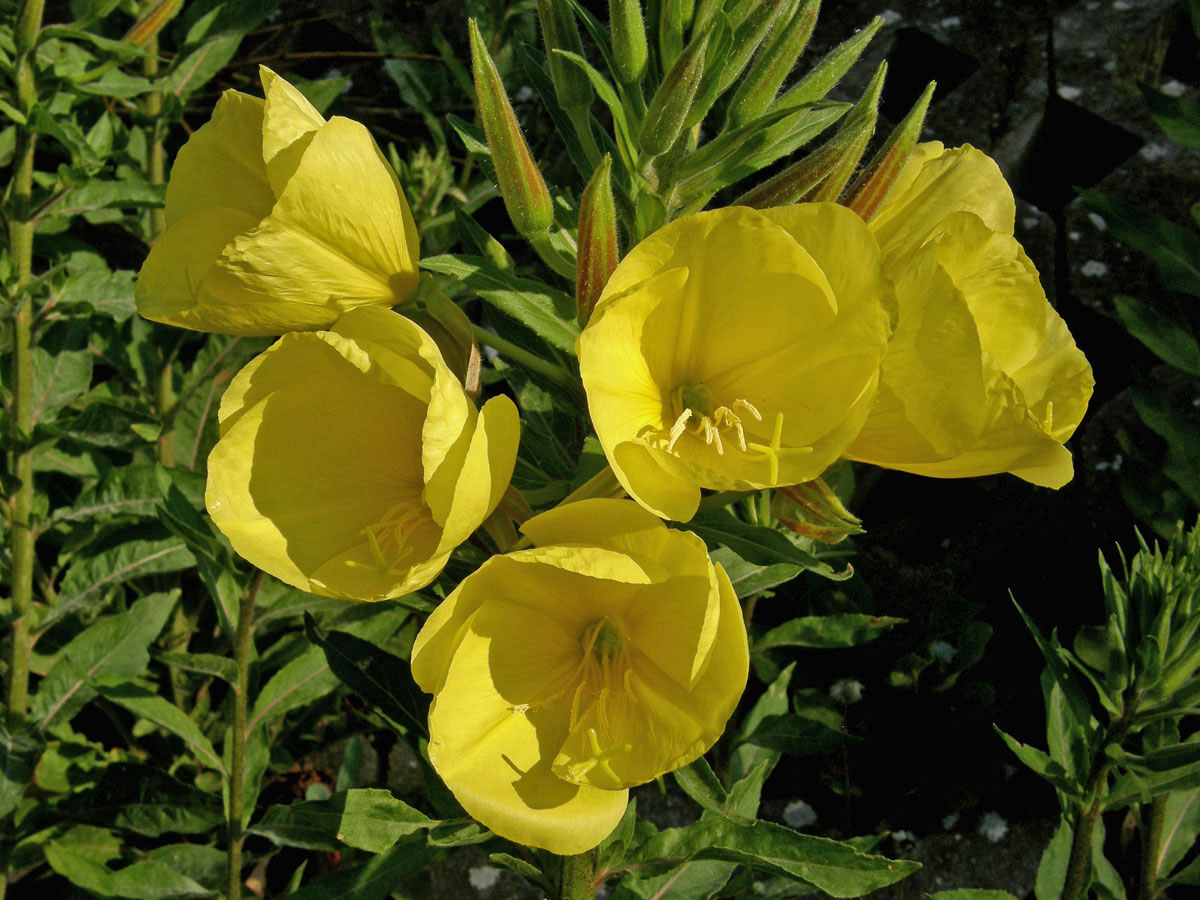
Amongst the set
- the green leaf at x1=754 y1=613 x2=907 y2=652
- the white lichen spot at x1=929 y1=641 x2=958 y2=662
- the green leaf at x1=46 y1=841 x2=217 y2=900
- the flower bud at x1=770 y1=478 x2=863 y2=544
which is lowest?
the white lichen spot at x1=929 y1=641 x2=958 y2=662

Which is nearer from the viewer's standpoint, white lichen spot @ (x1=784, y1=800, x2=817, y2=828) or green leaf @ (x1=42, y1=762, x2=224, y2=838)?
green leaf @ (x1=42, y1=762, x2=224, y2=838)

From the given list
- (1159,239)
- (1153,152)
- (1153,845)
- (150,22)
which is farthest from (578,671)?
(1153,152)

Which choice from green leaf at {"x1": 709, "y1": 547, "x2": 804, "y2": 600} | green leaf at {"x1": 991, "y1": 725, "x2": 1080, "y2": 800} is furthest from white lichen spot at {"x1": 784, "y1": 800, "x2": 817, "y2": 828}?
green leaf at {"x1": 709, "y1": 547, "x2": 804, "y2": 600}

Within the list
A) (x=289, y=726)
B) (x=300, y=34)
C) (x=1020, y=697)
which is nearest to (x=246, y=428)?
(x=289, y=726)

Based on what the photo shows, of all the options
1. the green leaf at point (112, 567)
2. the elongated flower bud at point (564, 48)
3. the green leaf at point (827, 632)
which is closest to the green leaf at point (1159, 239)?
the green leaf at point (827, 632)

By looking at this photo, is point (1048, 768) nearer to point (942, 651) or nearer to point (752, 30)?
point (942, 651)

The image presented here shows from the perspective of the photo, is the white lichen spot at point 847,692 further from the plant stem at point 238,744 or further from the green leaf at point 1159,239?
the plant stem at point 238,744

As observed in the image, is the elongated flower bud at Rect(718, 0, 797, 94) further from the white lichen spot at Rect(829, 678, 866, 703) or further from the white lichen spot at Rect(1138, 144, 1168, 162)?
the white lichen spot at Rect(1138, 144, 1168, 162)
